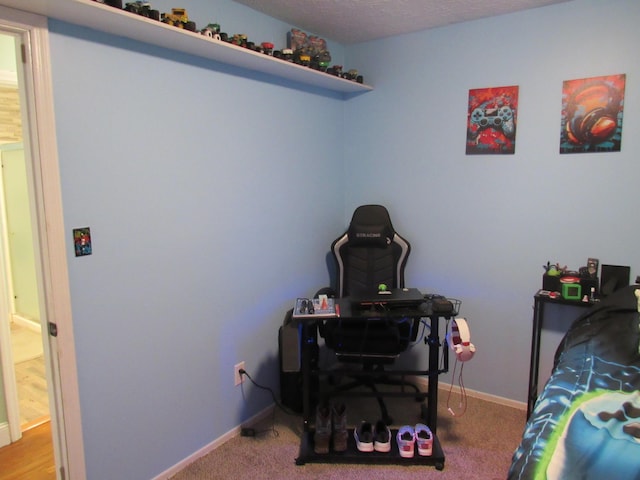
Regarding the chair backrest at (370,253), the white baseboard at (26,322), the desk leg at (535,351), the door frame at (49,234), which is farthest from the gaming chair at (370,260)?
the white baseboard at (26,322)

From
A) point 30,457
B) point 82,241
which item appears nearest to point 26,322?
point 30,457

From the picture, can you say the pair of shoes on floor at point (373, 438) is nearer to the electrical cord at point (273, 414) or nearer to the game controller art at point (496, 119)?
the electrical cord at point (273, 414)

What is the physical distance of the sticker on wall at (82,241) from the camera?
73.9 inches

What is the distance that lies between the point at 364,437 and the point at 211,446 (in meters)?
0.85

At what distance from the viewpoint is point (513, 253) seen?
2.90 metres

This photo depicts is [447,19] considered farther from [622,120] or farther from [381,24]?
[622,120]

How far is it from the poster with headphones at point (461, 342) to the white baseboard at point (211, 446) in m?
1.29

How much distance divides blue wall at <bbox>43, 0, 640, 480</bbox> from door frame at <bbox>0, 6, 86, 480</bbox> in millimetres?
45

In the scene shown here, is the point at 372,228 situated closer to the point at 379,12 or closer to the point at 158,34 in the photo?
the point at 379,12

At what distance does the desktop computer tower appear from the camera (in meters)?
2.43

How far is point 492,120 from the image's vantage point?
2.88 m

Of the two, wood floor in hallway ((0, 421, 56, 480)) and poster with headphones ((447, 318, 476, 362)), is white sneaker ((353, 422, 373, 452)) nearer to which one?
poster with headphones ((447, 318, 476, 362))

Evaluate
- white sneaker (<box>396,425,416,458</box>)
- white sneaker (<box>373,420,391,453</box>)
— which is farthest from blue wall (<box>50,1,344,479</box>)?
white sneaker (<box>396,425,416,458</box>)

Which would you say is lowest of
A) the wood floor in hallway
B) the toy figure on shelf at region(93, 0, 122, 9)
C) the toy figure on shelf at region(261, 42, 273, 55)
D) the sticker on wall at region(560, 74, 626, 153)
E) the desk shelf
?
the wood floor in hallway
